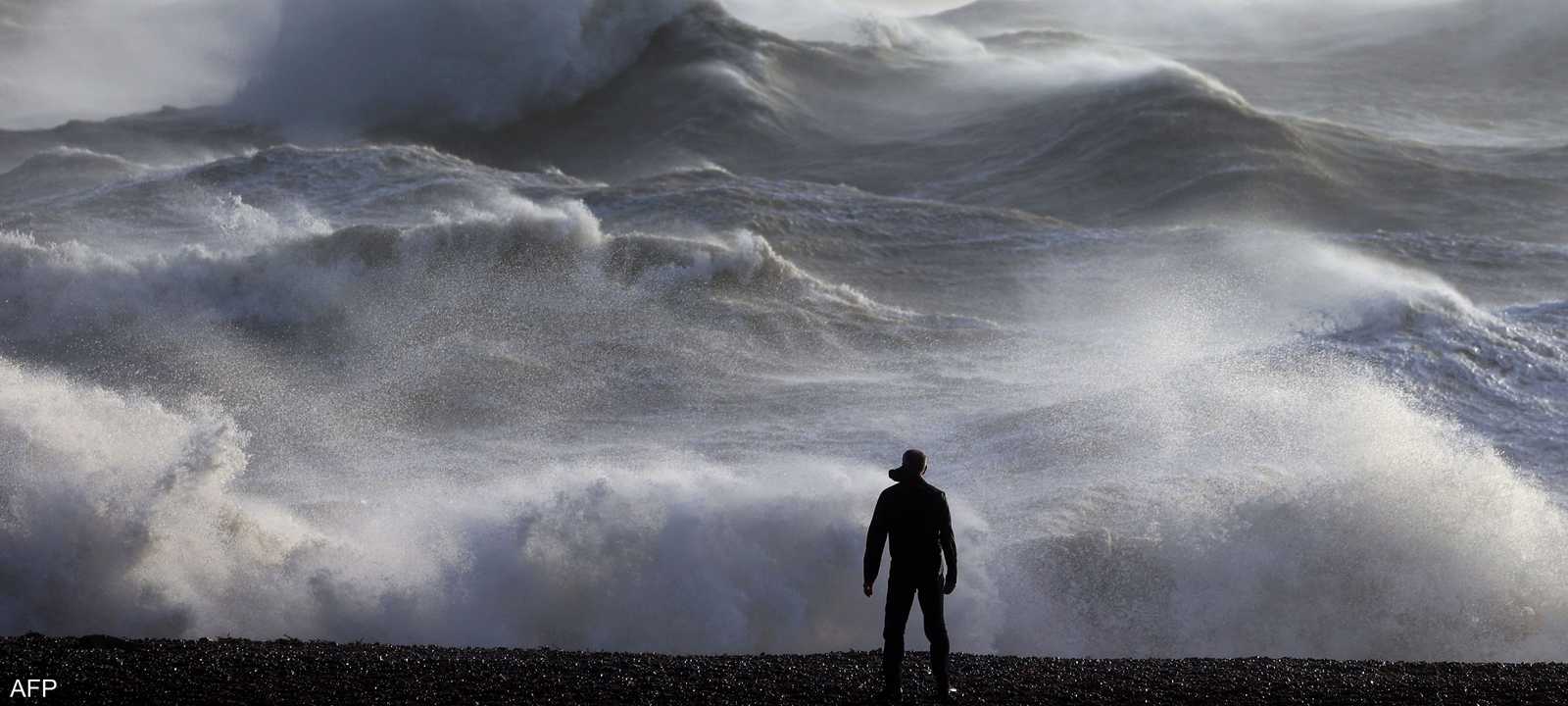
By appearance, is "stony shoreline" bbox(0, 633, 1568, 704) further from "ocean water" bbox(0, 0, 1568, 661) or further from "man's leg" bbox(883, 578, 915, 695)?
"ocean water" bbox(0, 0, 1568, 661)

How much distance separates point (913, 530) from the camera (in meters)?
7.92

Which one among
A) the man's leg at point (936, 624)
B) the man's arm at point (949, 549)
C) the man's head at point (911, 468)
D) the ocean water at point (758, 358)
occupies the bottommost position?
the man's leg at point (936, 624)

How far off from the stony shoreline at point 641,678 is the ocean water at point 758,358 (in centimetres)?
185

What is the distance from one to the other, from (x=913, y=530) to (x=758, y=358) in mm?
10073

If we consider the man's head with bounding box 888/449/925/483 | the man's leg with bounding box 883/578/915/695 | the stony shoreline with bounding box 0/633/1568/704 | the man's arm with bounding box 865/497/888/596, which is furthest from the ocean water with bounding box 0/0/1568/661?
the man's head with bounding box 888/449/925/483

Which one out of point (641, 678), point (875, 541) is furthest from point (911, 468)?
point (641, 678)

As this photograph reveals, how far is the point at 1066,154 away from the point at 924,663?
75.3 feet

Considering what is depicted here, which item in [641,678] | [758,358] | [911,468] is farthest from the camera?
[758,358]

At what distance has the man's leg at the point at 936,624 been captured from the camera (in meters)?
7.98

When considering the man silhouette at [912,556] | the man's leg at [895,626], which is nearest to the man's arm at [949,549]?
the man silhouette at [912,556]

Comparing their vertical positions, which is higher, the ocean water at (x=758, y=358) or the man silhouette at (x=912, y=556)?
the ocean water at (x=758, y=358)

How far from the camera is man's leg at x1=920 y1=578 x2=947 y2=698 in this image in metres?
7.98

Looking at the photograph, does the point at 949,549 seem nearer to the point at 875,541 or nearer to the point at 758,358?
the point at 875,541

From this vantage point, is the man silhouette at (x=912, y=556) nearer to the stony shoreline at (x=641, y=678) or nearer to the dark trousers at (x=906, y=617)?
the dark trousers at (x=906, y=617)
